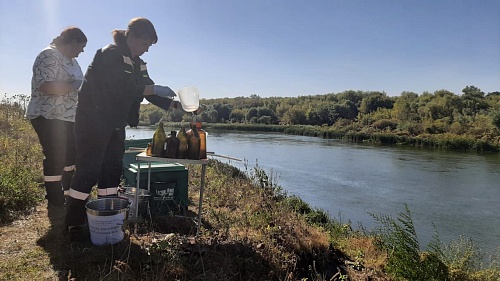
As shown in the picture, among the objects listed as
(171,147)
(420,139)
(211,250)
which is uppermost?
(171,147)

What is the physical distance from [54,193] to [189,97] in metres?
1.49

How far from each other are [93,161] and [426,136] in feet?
90.9

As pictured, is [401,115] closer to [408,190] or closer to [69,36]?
[408,190]

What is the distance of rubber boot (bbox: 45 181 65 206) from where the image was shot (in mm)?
3090

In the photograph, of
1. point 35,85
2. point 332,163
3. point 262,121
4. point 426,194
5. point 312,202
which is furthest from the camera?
point 262,121

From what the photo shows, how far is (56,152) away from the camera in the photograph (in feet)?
9.75

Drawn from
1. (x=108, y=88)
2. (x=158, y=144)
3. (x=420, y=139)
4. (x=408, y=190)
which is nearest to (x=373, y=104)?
(x=420, y=139)

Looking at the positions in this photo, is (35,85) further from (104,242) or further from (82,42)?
(104,242)

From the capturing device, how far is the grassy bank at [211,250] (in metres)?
2.08

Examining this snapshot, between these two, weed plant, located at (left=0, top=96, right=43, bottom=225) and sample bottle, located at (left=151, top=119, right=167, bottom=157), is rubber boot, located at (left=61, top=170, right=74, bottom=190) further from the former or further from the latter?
sample bottle, located at (left=151, top=119, right=167, bottom=157)

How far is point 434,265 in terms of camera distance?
3205 mm

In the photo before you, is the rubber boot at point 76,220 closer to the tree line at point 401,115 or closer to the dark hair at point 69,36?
the dark hair at point 69,36

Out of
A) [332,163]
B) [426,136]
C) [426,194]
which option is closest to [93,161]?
[426,194]

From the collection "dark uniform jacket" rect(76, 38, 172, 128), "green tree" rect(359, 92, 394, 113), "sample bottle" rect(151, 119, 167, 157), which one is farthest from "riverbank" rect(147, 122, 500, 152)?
"dark uniform jacket" rect(76, 38, 172, 128)
